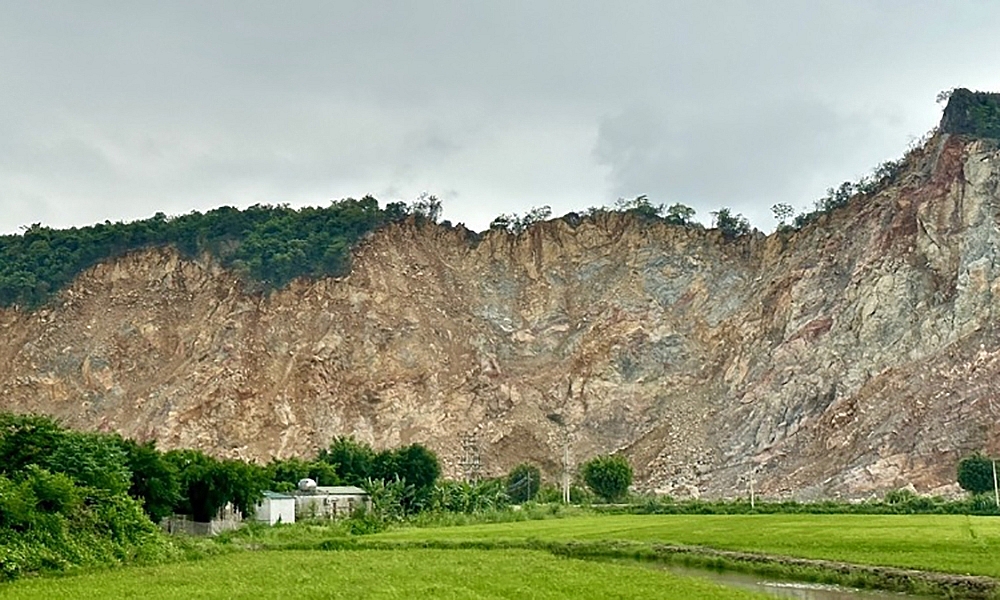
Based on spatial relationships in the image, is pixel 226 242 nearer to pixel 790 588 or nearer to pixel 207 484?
pixel 207 484

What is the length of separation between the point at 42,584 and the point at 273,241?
6729cm

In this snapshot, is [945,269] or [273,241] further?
[273,241]

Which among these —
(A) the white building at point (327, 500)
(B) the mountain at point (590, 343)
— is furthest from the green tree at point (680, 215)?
(A) the white building at point (327, 500)

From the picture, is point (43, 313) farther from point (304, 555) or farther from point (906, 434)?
point (906, 434)

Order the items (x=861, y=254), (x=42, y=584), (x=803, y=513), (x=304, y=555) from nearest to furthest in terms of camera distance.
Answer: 1. (x=42, y=584)
2. (x=304, y=555)
3. (x=803, y=513)
4. (x=861, y=254)

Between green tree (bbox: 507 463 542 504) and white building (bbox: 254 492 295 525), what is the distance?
20.9 metres

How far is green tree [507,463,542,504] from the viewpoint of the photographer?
251ft

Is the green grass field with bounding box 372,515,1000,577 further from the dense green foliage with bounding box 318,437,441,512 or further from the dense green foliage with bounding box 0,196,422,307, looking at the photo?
the dense green foliage with bounding box 0,196,422,307

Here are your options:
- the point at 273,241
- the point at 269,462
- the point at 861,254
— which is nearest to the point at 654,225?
the point at 861,254

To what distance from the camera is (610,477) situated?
234 feet

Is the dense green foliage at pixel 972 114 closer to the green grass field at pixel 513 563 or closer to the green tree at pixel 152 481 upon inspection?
the green grass field at pixel 513 563

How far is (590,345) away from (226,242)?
35.0 metres

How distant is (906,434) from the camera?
6338 cm

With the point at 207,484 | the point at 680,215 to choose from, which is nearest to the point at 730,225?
the point at 680,215
